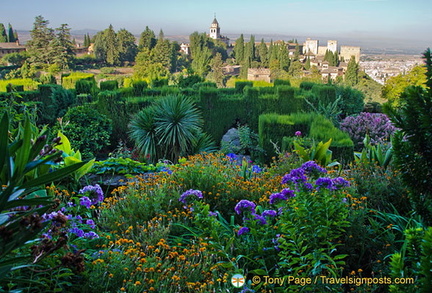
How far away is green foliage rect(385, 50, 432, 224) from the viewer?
3.41 ft

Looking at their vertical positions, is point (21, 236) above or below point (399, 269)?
above

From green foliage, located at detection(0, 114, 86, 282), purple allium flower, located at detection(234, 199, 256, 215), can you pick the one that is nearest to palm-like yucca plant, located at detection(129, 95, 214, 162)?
purple allium flower, located at detection(234, 199, 256, 215)

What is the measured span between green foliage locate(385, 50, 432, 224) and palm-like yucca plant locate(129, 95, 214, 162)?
18.9 feet

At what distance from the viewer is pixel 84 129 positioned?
721 cm

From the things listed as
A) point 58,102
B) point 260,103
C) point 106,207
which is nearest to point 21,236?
point 106,207

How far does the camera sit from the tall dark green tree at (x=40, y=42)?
41062mm

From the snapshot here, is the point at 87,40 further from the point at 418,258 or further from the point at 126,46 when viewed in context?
the point at 418,258

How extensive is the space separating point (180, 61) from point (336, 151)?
56698 mm

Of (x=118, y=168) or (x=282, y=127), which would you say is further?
(x=282, y=127)

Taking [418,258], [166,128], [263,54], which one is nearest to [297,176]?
[418,258]

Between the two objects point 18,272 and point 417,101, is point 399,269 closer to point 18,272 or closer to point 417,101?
point 417,101

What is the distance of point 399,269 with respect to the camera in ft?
3.21

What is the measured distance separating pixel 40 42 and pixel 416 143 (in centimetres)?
4720

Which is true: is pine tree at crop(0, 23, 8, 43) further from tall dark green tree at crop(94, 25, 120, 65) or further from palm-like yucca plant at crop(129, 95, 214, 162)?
palm-like yucca plant at crop(129, 95, 214, 162)
